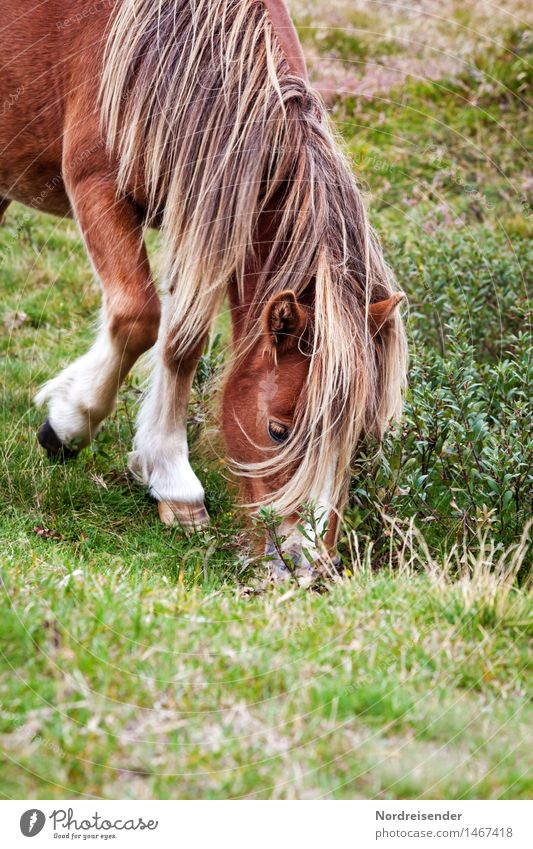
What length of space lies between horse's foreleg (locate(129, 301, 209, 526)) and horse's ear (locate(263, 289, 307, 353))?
38.4 inches

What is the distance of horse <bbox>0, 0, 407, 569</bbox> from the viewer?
3.37 metres

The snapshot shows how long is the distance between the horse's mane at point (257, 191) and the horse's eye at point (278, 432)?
0.06 metres

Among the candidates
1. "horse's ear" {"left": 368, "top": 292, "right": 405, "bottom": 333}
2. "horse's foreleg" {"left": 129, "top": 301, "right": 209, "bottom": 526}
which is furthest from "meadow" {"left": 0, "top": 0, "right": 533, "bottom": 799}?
"horse's ear" {"left": 368, "top": 292, "right": 405, "bottom": 333}

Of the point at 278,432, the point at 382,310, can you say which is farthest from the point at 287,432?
the point at 382,310

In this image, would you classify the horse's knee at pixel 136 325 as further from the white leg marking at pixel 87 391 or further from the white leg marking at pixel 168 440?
the white leg marking at pixel 168 440

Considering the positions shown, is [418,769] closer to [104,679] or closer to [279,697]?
[279,697]

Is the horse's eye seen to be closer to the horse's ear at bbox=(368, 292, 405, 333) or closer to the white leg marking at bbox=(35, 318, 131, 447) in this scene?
the horse's ear at bbox=(368, 292, 405, 333)

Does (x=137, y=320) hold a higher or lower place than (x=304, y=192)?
lower

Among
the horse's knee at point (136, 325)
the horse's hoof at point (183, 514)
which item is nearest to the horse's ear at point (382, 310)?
the horse's knee at point (136, 325)

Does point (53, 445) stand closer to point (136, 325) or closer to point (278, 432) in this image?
point (136, 325)

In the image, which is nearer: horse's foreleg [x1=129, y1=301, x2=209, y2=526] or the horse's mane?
the horse's mane

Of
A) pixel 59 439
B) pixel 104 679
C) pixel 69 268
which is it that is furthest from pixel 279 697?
pixel 69 268

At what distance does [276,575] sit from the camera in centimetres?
348
